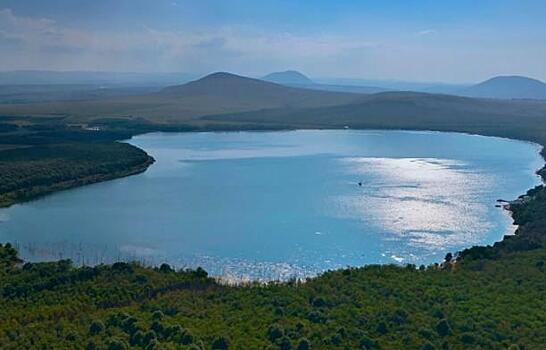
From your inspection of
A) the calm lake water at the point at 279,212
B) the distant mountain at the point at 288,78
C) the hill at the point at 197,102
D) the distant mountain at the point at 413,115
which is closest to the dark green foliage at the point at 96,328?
the calm lake water at the point at 279,212

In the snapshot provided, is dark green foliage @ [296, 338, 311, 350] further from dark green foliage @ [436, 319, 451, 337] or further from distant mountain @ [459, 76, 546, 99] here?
distant mountain @ [459, 76, 546, 99]

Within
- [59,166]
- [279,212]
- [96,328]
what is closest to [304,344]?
[96,328]

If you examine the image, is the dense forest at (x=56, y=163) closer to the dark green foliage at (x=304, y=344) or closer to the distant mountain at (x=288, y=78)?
the dark green foliage at (x=304, y=344)

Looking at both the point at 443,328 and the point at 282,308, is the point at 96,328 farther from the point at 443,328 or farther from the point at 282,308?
the point at 443,328

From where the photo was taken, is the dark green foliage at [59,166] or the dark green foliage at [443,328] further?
the dark green foliage at [59,166]

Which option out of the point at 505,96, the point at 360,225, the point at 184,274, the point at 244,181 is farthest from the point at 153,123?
the point at 505,96

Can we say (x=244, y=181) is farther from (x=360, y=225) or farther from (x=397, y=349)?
(x=397, y=349)
